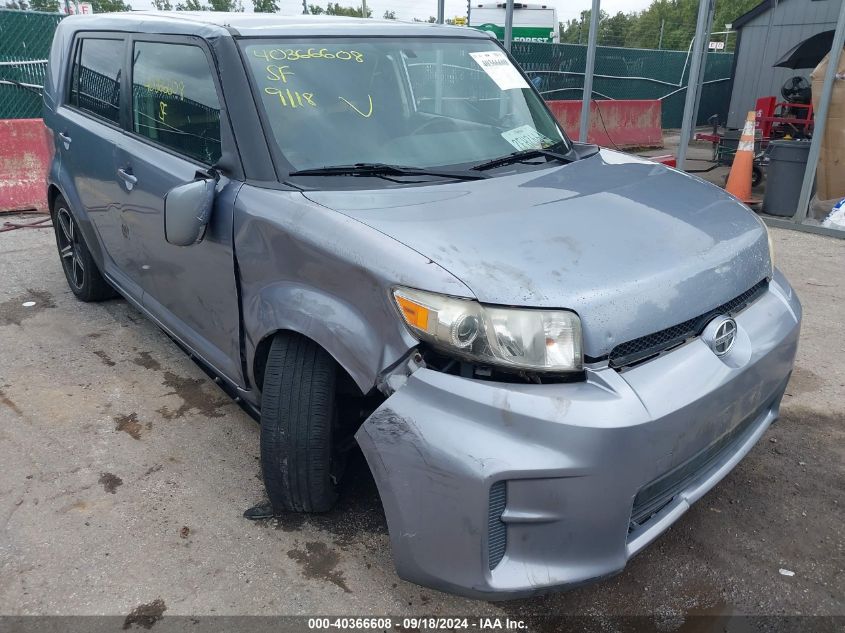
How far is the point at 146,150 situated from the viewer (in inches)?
130

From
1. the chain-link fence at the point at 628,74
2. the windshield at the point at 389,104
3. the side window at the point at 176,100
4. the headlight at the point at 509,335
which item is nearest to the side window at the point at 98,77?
the side window at the point at 176,100

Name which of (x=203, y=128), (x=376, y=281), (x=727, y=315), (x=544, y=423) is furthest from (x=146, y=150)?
(x=727, y=315)

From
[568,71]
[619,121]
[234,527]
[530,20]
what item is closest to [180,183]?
[234,527]

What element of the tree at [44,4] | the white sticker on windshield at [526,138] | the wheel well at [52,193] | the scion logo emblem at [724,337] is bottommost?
the wheel well at [52,193]

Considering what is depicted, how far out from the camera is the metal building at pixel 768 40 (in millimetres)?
14141

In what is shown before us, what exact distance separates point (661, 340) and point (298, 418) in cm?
123

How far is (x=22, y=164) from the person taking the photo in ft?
24.9

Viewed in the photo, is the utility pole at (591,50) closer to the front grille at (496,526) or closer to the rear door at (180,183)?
the rear door at (180,183)

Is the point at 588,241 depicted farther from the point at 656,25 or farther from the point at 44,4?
the point at 656,25

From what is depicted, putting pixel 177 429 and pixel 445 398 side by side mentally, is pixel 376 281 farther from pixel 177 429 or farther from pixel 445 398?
pixel 177 429

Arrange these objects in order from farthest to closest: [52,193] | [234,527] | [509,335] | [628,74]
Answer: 1. [628,74]
2. [52,193]
3. [234,527]
4. [509,335]

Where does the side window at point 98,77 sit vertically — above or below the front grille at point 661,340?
above

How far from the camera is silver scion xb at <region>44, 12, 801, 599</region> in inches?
73.7

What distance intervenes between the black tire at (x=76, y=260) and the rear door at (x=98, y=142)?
35 cm
